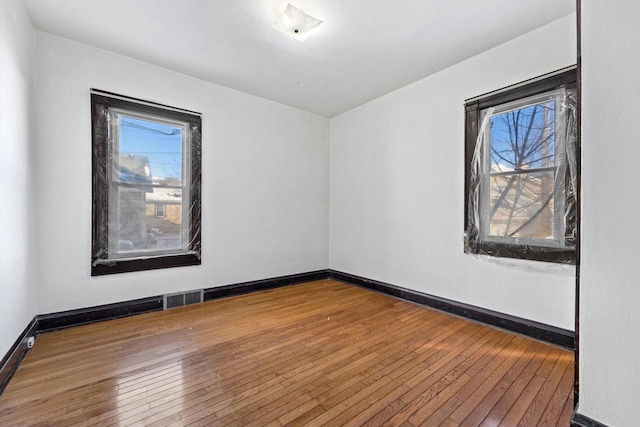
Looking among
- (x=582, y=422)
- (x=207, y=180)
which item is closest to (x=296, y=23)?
(x=207, y=180)

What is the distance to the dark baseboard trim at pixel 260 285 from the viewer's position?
3329mm

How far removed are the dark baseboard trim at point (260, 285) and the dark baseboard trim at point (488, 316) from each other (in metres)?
Result: 0.96

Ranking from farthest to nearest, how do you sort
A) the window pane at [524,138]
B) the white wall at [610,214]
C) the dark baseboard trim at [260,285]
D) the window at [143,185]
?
the dark baseboard trim at [260,285] → the window at [143,185] → the window pane at [524,138] → the white wall at [610,214]

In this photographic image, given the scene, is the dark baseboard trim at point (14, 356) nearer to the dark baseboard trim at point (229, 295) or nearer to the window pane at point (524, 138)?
the dark baseboard trim at point (229, 295)

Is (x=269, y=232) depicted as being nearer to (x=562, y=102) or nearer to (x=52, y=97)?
(x=52, y=97)

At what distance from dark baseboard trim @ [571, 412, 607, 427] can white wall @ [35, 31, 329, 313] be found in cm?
322

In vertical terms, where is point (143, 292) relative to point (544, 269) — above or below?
below

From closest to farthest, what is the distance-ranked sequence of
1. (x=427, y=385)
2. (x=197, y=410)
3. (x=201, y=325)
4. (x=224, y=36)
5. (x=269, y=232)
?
(x=197, y=410) → (x=427, y=385) → (x=224, y=36) → (x=201, y=325) → (x=269, y=232)

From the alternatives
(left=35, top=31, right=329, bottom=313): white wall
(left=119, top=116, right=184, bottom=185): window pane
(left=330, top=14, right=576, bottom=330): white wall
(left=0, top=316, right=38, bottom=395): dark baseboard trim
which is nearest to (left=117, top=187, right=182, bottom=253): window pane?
(left=119, top=116, right=184, bottom=185): window pane

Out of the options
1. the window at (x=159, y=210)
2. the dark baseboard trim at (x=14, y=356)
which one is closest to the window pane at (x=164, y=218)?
the window at (x=159, y=210)

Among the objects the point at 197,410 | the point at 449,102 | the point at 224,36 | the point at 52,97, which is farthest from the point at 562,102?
the point at 52,97

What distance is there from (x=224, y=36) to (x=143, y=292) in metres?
2.70

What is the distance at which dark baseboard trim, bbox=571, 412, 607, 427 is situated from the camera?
1.16 m

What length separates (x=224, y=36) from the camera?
242cm
